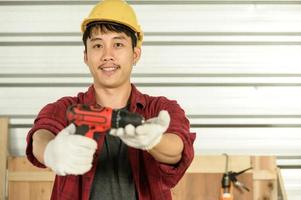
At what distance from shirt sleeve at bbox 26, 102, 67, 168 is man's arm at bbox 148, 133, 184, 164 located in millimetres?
433

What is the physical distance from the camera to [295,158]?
376cm

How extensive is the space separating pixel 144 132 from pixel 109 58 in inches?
22.4

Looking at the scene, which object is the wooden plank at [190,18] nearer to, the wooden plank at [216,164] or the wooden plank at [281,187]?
the wooden plank at [216,164]

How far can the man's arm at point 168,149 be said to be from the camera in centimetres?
191

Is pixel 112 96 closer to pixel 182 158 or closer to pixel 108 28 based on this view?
pixel 108 28

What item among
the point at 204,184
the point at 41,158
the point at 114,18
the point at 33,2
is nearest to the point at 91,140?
the point at 41,158

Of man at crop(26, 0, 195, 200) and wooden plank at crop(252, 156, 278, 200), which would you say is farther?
wooden plank at crop(252, 156, 278, 200)

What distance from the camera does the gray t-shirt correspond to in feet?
6.91

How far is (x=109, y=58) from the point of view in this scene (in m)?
2.18

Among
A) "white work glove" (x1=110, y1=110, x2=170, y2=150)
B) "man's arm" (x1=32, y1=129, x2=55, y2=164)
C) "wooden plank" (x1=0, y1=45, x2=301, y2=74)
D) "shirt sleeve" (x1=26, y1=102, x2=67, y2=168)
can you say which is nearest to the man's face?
"shirt sleeve" (x1=26, y1=102, x2=67, y2=168)

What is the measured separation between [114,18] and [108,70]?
9.1 inches

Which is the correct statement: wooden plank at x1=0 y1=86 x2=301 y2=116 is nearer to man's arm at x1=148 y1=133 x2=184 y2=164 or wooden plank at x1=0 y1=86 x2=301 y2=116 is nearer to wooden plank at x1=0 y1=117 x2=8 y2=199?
wooden plank at x1=0 y1=117 x2=8 y2=199

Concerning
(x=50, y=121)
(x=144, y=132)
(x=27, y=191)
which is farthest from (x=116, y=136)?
(x=27, y=191)

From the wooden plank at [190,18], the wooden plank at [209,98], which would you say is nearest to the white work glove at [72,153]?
the wooden plank at [209,98]
